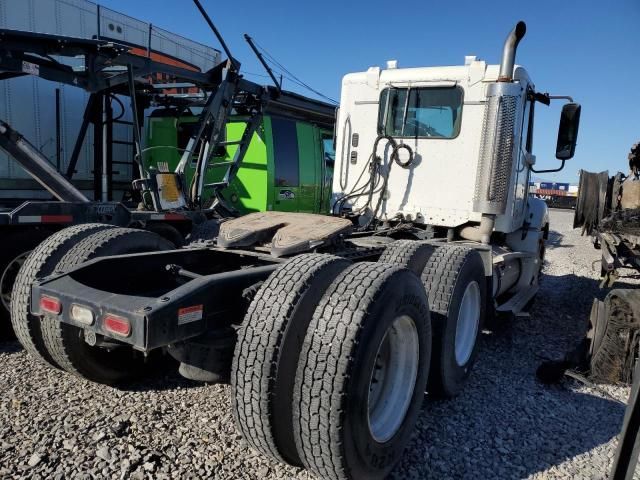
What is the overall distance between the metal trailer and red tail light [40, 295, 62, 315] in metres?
2.39

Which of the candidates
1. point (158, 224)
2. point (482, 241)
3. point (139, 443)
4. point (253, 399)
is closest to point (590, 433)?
point (482, 241)

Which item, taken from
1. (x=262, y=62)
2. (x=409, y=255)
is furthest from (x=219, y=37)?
(x=409, y=255)

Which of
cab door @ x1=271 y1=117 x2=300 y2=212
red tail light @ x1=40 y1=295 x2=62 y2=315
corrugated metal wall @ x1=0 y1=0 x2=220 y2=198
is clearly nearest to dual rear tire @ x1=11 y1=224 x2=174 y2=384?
red tail light @ x1=40 y1=295 x2=62 y2=315

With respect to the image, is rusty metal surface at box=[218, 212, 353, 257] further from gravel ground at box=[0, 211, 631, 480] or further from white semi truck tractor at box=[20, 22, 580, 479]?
gravel ground at box=[0, 211, 631, 480]

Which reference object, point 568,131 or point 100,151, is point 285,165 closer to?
point 100,151

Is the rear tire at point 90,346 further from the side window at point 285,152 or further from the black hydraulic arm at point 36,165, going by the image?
the side window at point 285,152

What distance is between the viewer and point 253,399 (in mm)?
2324

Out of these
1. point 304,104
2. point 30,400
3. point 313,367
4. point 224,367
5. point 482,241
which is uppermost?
point 304,104

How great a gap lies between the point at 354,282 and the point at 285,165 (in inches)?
229

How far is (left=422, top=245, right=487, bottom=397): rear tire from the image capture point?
3.53m

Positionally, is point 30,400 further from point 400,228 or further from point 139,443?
point 400,228

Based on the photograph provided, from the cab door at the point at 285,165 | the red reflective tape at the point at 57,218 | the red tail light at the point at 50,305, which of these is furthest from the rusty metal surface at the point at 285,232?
→ the cab door at the point at 285,165

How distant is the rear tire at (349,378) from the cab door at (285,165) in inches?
213

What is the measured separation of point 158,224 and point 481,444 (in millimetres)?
4137
